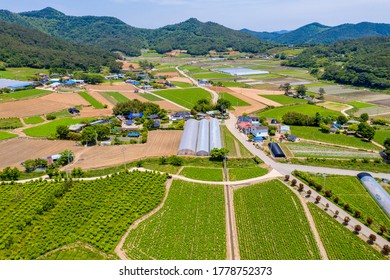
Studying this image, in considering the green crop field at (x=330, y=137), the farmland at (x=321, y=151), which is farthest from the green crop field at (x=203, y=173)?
the green crop field at (x=330, y=137)

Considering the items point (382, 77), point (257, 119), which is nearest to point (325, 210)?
point (257, 119)

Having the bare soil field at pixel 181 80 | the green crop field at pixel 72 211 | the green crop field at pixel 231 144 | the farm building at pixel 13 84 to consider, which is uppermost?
the farm building at pixel 13 84

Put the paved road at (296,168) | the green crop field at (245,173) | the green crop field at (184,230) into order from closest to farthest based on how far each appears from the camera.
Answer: the green crop field at (184,230), the green crop field at (245,173), the paved road at (296,168)

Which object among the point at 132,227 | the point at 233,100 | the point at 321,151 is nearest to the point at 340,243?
the point at 132,227

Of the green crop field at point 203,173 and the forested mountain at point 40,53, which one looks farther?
the forested mountain at point 40,53

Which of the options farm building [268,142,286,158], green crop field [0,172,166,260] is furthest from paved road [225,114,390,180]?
green crop field [0,172,166,260]

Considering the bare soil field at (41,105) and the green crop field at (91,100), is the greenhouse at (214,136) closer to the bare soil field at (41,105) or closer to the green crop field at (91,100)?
the green crop field at (91,100)

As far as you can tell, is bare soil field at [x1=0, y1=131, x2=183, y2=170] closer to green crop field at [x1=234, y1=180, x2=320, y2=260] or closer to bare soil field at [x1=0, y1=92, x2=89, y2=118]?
green crop field at [x1=234, y1=180, x2=320, y2=260]
